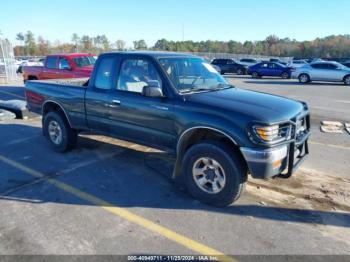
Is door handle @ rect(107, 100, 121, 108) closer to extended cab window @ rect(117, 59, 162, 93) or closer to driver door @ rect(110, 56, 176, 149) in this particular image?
driver door @ rect(110, 56, 176, 149)

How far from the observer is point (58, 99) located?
602 centimetres

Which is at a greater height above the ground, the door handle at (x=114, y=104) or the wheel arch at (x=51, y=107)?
the door handle at (x=114, y=104)

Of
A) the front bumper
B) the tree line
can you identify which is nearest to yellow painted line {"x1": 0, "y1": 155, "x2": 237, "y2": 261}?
the front bumper

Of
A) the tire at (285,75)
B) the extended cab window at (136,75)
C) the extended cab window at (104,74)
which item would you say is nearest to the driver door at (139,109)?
the extended cab window at (136,75)

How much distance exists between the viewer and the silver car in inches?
844

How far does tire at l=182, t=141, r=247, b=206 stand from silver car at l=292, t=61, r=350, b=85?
2072 cm

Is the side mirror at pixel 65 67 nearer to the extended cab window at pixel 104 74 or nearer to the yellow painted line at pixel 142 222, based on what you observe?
the extended cab window at pixel 104 74

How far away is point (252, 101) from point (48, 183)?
10.6 ft

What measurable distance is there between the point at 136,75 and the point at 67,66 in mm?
8312

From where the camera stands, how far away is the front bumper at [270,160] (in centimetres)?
360

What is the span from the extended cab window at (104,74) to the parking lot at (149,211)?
1.40 m

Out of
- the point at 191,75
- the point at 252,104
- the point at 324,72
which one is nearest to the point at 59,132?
the point at 191,75

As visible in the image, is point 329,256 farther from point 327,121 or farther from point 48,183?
point 327,121

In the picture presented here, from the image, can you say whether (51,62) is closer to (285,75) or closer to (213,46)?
(285,75)
